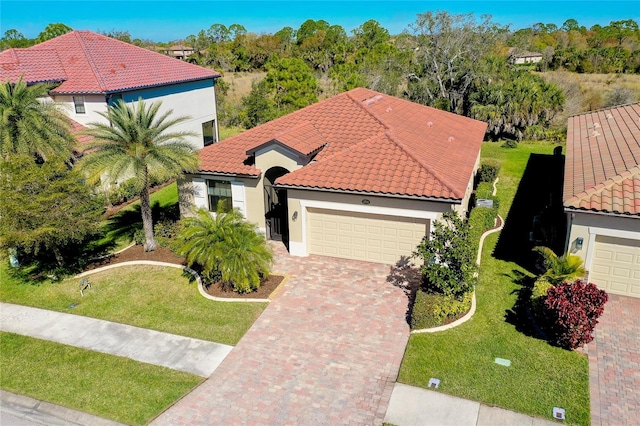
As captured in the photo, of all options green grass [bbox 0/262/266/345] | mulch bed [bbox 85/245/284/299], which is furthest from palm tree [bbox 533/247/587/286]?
green grass [bbox 0/262/266/345]

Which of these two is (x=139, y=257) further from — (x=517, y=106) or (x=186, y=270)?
(x=517, y=106)

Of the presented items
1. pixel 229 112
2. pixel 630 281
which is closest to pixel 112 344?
pixel 630 281

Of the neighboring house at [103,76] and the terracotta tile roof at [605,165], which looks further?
the neighboring house at [103,76]

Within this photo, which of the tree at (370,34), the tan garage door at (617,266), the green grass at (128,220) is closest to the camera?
the tan garage door at (617,266)

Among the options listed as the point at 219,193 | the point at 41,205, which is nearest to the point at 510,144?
the point at 219,193

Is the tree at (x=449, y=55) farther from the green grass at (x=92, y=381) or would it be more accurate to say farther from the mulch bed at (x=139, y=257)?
the green grass at (x=92, y=381)

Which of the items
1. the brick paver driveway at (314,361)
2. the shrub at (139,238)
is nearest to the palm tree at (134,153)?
the shrub at (139,238)
